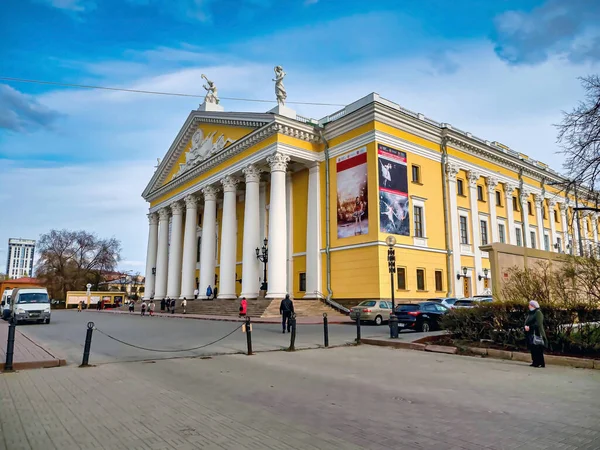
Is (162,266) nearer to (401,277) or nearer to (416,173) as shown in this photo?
(401,277)

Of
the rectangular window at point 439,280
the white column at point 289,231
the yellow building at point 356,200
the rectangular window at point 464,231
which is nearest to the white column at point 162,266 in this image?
the yellow building at point 356,200

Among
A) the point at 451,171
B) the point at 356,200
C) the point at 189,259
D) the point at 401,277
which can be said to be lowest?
the point at 401,277

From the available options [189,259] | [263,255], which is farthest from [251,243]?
[189,259]

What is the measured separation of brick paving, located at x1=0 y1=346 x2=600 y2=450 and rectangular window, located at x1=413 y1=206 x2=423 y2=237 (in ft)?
75.5

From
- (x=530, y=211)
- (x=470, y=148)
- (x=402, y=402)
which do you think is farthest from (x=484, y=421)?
(x=530, y=211)

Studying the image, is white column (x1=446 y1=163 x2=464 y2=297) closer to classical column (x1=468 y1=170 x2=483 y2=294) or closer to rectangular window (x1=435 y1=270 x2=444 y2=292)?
rectangular window (x1=435 y1=270 x2=444 y2=292)

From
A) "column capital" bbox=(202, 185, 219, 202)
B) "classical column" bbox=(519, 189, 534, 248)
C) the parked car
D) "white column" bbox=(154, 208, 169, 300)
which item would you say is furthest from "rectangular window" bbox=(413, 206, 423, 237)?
"white column" bbox=(154, 208, 169, 300)

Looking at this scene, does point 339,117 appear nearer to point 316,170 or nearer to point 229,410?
point 316,170

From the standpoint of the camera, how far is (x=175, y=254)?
158ft

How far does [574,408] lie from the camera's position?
636 centimetres

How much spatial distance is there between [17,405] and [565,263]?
1311cm

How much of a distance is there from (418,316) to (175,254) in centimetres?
3418

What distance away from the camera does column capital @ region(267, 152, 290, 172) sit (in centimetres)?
3303

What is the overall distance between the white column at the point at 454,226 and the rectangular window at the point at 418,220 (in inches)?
141
